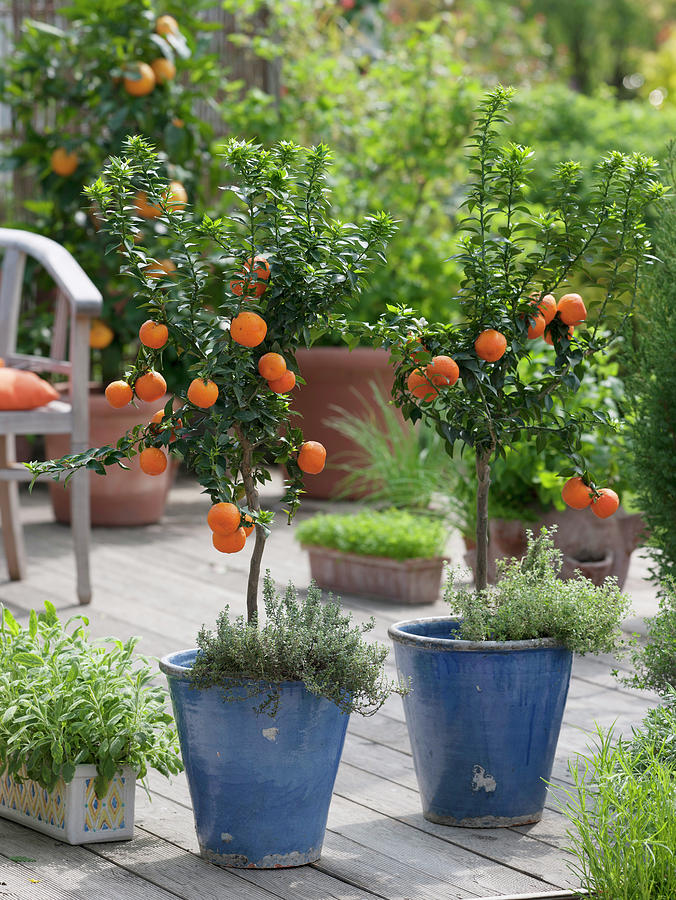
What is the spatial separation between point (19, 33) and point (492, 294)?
4.41 metres

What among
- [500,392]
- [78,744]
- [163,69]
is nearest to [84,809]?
[78,744]

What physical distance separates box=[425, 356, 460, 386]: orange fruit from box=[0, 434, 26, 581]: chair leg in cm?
212

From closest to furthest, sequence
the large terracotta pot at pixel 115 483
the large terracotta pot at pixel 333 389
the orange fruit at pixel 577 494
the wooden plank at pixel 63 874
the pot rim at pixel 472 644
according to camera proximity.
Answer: the wooden plank at pixel 63 874 → the pot rim at pixel 472 644 → the orange fruit at pixel 577 494 → the large terracotta pot at pixel 115 483 → the large terracotta pot at pixel 333 389

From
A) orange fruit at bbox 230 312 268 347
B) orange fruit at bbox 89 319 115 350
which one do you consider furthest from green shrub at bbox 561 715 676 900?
orange fruit at bbox 89 319 115 350

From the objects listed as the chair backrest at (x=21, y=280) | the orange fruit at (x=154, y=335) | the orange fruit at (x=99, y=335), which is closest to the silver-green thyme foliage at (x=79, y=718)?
the orange fruit at (x=154, y=335)

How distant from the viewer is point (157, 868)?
1.96 metres

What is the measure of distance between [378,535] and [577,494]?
171 cm

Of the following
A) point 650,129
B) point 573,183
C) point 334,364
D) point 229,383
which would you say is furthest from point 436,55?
point 229,383

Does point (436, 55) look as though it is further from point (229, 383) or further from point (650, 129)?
point (229, 383)

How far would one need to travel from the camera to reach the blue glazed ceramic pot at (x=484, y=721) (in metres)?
2.10

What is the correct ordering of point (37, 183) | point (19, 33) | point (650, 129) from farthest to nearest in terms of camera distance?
point (650, 129), point (19, 33), point (37, 183)

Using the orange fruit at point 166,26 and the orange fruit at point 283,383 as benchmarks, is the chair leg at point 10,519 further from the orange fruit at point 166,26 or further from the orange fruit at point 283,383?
the orange fruit at point 283,383

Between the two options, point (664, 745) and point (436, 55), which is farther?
point (436, 55)

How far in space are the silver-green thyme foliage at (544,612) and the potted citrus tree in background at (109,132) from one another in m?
2.75
